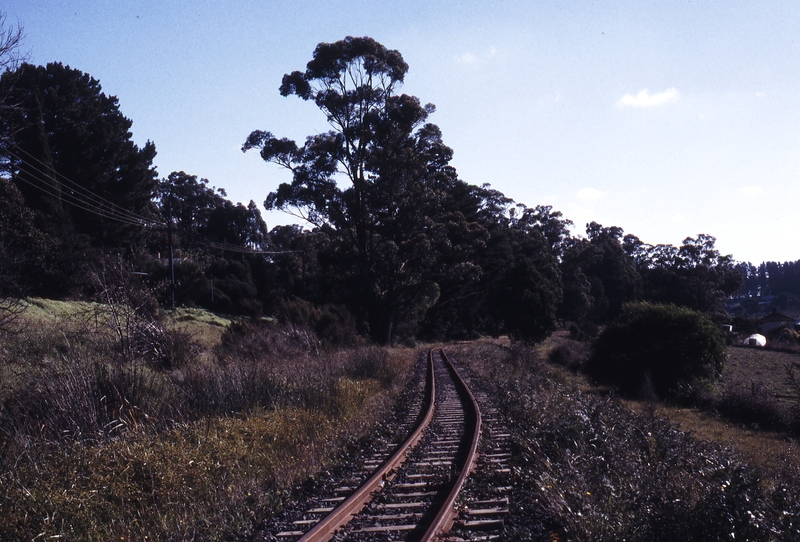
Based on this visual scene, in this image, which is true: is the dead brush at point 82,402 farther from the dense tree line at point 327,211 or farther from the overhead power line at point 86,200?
the overhead power line at point 86,200

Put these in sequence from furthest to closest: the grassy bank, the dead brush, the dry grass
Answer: the dry grass
the dead brush
the grassy bank

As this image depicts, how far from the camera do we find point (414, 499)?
7.06 meters

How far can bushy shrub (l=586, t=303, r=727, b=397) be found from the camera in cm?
2555

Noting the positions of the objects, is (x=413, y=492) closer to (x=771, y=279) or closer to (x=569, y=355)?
(x=569, y=355)

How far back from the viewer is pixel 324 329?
2778 cm

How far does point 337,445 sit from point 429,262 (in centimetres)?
2893

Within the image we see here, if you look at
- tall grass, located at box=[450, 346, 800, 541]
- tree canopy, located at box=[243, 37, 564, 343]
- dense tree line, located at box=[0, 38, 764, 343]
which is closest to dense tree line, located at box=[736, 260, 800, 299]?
dense tree line, located at box=[0, 38, 764, 343]

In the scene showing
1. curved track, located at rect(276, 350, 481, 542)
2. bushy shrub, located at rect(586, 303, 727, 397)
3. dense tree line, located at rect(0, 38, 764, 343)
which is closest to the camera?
curved track, located at rect(276, 350, 481, 542)

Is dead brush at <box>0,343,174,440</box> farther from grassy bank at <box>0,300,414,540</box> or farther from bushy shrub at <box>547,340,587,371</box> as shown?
bushy shrub at <box>547,340,587,371</box>

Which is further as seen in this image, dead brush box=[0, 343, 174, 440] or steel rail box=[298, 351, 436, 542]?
dead brush box=[0, 343, 174, 440]

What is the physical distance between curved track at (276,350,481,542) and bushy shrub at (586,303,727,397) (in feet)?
50.5

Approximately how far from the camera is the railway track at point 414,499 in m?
5.90

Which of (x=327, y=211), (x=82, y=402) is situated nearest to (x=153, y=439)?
(x=82, y=402)

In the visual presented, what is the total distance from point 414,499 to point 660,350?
21.9 metres
